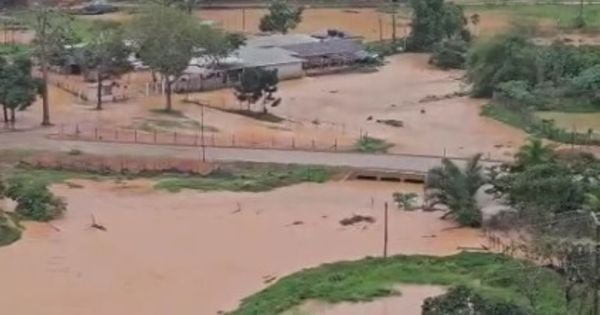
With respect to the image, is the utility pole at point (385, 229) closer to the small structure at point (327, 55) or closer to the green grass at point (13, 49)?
the small structure at point (327, 55)

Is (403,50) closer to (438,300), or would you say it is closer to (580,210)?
(580,210)

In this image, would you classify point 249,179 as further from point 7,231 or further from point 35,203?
→ point 7,231

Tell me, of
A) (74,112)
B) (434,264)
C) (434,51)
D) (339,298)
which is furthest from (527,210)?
(434,51)

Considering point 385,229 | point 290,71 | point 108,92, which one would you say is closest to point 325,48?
point 290,71

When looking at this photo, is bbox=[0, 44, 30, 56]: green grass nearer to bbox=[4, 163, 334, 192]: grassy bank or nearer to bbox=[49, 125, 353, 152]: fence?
bbox=[49, 125, 353, 152]: fence

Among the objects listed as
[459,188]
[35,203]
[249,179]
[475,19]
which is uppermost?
[475,19]

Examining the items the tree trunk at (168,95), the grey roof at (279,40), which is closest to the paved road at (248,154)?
the tree trunk at (168,95)
